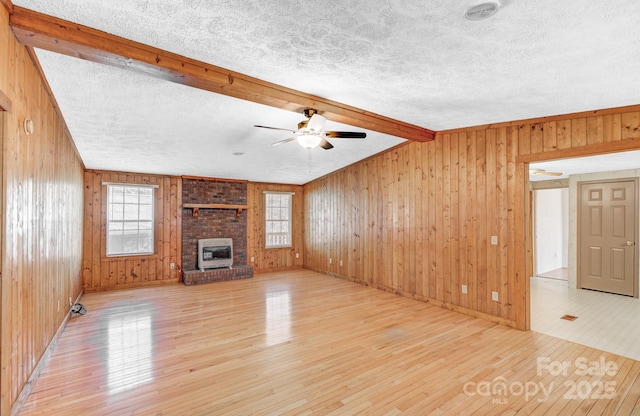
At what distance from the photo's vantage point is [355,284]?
6.38 m

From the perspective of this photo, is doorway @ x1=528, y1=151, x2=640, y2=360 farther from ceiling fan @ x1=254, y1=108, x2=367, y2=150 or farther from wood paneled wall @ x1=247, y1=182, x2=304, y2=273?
wood paneled wall @ x1=247, y1=182, x2=304, y2=273

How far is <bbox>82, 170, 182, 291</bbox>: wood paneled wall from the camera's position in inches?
230

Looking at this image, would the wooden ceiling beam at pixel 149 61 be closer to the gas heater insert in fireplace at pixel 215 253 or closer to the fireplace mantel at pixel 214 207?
the fireplace mantel at pixel 214 207

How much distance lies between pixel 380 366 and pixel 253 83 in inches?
115

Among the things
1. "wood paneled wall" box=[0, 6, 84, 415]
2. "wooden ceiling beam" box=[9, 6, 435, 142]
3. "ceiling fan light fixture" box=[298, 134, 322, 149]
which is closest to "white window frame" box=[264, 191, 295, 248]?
"ceiling fan light fixture" box=[298, 134, 322, 149]

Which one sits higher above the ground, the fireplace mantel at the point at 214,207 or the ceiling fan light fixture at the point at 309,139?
the ceiling fan light fixture at the point at 309,139

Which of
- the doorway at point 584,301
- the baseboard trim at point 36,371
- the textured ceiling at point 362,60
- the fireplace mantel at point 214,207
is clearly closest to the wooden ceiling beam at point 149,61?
the textured ceiling at point 362,60

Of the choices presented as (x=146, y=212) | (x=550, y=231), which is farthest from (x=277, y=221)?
(x=550, y=231)

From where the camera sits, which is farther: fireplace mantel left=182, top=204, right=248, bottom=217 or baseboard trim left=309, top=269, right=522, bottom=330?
fireplace mantel left=182, top=204, right=248, bottom=217

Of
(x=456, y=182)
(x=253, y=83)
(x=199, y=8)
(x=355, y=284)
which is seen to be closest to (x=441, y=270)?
(x=456, y=182)

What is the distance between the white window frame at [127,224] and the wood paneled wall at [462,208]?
4339mm

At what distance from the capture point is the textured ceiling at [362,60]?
72.1 inches

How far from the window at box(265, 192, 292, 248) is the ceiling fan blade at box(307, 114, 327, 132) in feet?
16.0

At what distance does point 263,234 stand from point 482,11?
6.95 metres
